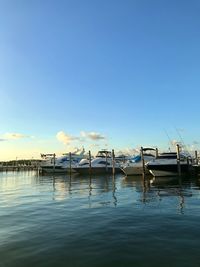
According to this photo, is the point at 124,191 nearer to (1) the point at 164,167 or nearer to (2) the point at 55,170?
(1) the point at 164,167

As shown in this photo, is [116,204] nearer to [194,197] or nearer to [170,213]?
[170,213]

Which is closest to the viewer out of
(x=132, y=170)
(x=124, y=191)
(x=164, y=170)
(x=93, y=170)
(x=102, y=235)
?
(x=102, y=235)

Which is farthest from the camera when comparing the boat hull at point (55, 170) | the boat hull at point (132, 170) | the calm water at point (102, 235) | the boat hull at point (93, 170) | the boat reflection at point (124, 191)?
the boat hull at point (55, 170)

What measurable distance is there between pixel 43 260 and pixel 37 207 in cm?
1002

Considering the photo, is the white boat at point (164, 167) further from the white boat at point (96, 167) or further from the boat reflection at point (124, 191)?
the white boat at point (96, 167)

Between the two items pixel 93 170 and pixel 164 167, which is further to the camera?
pixel 93 170

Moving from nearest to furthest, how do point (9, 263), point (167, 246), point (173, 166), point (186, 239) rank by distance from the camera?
point (9, 263), point (167, 246), point (186, 239), point (173, 166)

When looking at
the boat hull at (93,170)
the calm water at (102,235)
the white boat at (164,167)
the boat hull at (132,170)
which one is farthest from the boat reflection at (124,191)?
the boat hull at (93,170)

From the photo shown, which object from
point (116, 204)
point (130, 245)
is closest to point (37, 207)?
point (116, 204)

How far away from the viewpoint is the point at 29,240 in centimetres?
1123

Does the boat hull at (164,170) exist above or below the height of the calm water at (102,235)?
above

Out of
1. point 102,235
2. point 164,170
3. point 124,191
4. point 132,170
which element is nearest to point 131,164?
point 132,170

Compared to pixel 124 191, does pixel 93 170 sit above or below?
above

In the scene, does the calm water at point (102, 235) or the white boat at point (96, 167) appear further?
the white boat at point (96, 167)
